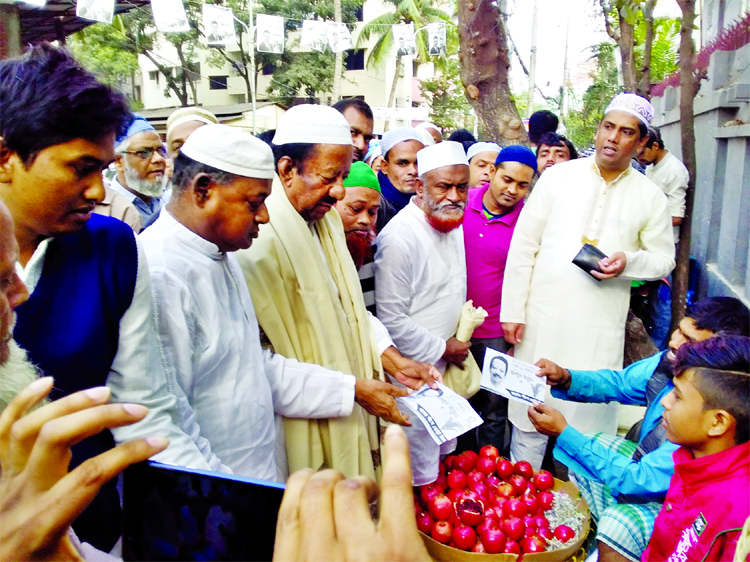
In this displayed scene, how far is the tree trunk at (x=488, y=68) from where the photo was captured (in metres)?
4.96

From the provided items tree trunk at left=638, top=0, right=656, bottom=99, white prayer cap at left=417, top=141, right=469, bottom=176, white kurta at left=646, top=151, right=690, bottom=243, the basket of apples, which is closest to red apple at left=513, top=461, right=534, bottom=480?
the basket of apples

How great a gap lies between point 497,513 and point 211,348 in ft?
4.93

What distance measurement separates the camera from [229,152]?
161cm

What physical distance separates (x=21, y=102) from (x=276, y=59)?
967 inches

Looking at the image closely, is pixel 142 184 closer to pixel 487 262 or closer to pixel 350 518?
pixel 487 262

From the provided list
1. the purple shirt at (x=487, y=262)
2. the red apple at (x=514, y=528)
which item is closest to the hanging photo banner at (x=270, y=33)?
the purple shirt at (x=487, y=262)

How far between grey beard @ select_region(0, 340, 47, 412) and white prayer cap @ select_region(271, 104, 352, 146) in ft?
4.52

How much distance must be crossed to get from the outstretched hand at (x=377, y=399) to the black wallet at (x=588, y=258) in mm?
1467

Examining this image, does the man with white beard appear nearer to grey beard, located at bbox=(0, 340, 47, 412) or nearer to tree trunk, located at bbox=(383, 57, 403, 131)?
grey beard, located at bbox=(0, 340, 47, 412)

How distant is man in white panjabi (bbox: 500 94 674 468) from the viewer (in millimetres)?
3250

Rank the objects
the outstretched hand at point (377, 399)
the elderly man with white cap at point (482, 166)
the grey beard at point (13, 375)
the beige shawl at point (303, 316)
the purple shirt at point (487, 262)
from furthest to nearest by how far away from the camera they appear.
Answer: the elderly man with white cap at point (482, 166)
the purple shirt at point (487, 262)
the outstretched hand at point (377, 399)
the beige shawl at point (303, 316)
the grey beard at point (13, 375)

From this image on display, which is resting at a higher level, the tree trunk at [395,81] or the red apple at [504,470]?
the tree trunk at [395,81]

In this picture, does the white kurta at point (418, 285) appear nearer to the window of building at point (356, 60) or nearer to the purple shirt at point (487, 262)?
the purple shirt at point (487, 262)

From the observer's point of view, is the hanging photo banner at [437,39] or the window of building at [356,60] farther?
the window of building at [356,60]
